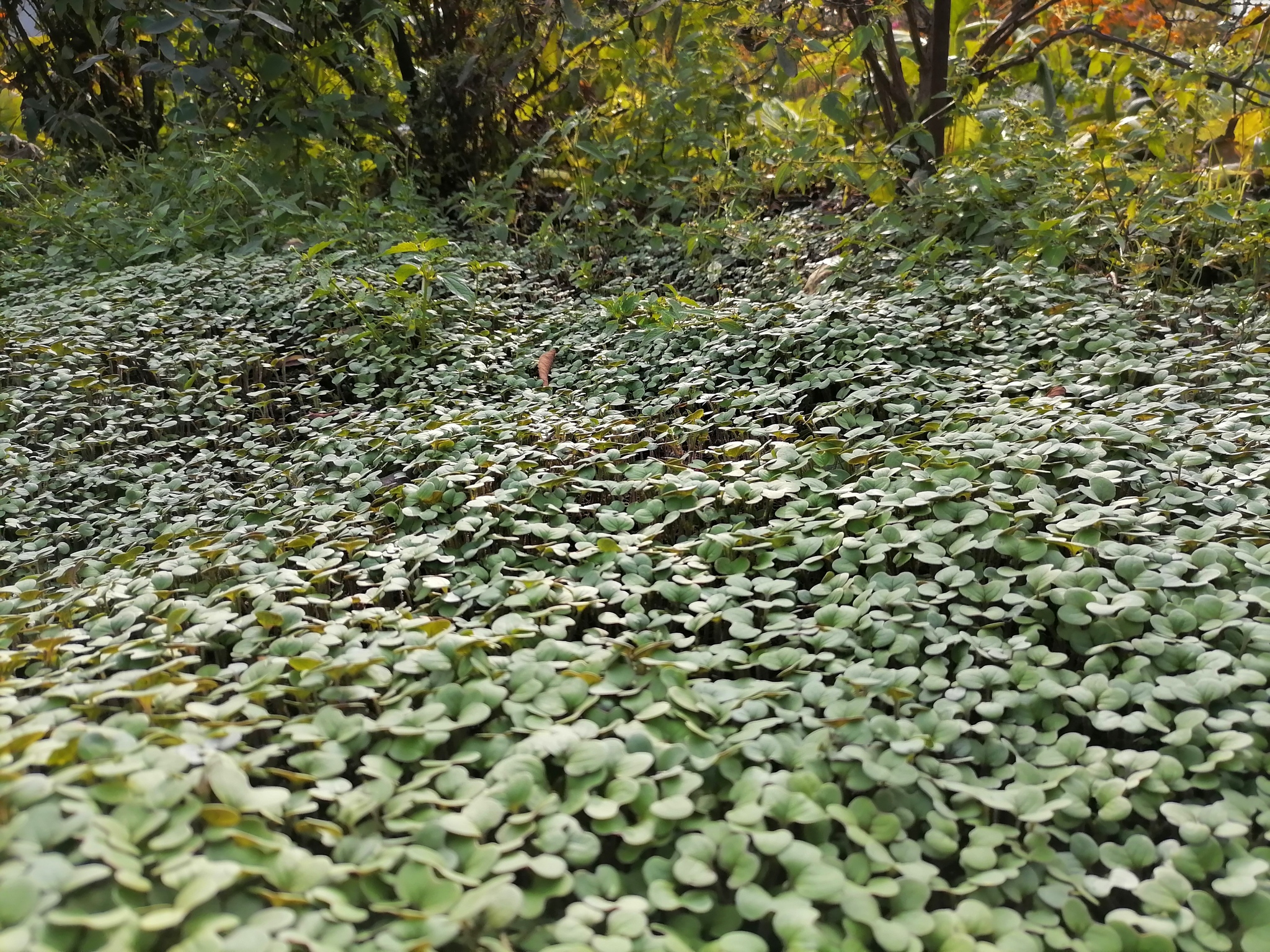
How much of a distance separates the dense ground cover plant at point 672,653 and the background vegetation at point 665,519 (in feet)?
0.03

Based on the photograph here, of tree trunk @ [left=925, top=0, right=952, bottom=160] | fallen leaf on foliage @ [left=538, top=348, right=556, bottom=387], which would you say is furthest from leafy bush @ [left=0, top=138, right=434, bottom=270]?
tree trunk @ [left=925, top=0, right=952, bottom=160]

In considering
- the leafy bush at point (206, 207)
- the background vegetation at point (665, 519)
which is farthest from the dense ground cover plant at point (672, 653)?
the leafy bush at point (206, 207)

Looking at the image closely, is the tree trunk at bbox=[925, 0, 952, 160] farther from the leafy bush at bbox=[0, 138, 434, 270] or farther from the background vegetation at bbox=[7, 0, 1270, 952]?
the leafy bush at bbox=[0, 138, 434, 270]

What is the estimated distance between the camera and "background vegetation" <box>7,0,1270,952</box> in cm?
114

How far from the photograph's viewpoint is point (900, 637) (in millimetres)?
1601

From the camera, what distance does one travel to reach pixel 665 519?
2.10 meters

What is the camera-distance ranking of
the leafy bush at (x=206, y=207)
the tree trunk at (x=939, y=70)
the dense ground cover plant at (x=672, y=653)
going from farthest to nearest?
the leafy bush at (x=206, y=207), the tree trunk at (x=939, y=70), the dense ground cover plant at (x=672, y=653)

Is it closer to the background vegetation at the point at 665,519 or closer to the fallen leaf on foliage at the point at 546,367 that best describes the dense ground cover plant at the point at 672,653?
the background vegetation at the point at 665,519

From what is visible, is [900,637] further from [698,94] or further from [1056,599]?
[698,94]

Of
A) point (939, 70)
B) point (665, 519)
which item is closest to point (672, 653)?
point (665, 519)

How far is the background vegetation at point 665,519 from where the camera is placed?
1.14 m

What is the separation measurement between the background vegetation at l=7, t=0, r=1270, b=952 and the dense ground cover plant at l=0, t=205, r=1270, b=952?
0.03ft

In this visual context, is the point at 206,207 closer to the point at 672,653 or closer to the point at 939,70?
the point at 939,70

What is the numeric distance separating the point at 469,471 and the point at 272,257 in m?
2.83
